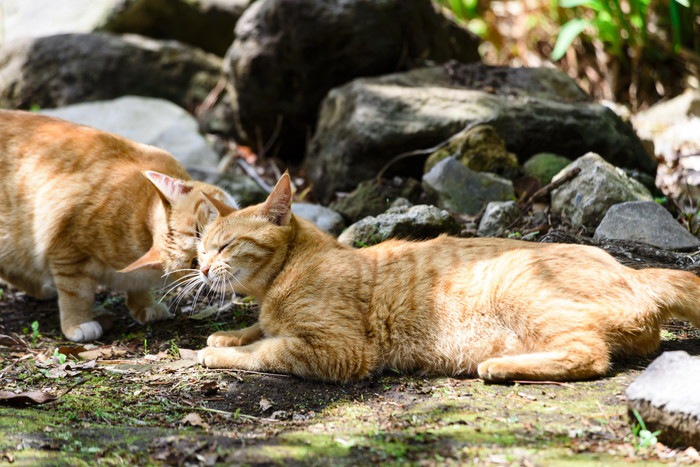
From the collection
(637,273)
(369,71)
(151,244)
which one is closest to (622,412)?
(637,273)

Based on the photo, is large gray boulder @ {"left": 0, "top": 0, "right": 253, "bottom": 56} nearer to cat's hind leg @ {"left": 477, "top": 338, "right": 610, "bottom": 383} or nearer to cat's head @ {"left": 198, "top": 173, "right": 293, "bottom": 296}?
cat's head @ {"left": 198, "top": 173, "right": 293, "bottom": 296}

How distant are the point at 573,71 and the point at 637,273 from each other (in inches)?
320

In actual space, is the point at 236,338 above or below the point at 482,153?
below

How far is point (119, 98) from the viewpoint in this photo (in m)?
9.00

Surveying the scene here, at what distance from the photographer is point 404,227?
5262mm

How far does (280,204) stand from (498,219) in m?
2.01

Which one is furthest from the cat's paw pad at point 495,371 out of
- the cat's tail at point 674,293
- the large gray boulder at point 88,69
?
the large gray boulder at point 88,69

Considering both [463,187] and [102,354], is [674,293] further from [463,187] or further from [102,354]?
[102,354]

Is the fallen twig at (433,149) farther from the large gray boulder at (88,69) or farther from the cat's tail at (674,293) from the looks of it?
the large gray boulder at (88,69)

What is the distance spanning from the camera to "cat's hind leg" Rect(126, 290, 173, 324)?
532 cm

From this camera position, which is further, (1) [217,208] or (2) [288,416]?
(1) [217,208]

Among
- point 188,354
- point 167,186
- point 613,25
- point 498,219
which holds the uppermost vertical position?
point 613,25

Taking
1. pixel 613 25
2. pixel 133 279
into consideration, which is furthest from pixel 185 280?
pixel 613 25

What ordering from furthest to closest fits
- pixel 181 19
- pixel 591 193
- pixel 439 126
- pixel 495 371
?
pixel 181 19 < pixel 439 126 < pixel 591 193 < pixel 495 371
